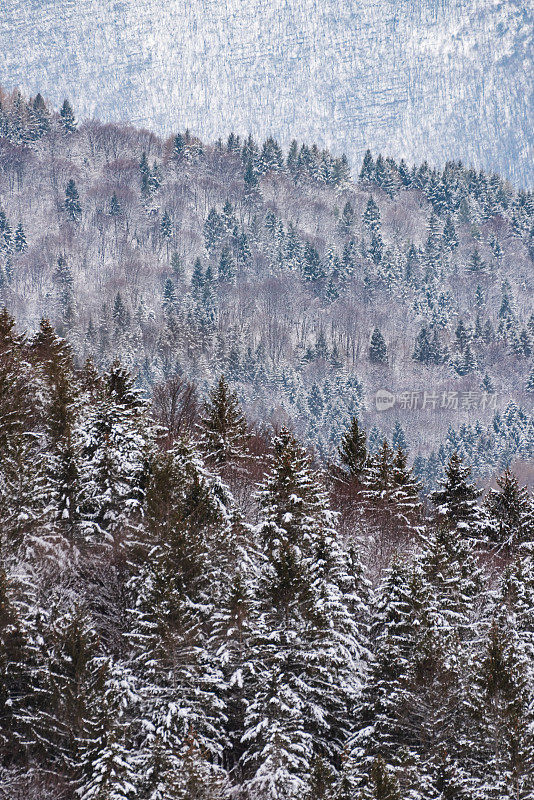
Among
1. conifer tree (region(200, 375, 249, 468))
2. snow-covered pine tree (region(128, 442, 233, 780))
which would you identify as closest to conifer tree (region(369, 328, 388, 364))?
conifer tree (region(200, 375, 249, 468))

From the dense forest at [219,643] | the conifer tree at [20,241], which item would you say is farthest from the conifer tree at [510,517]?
the conifer tree at [20,241]

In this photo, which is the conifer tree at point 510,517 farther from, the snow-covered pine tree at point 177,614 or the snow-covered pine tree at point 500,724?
the snow-covered pine tree at point 177,614

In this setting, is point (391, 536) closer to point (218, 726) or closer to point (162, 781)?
point (218, 726)

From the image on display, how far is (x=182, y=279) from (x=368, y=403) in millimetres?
51854

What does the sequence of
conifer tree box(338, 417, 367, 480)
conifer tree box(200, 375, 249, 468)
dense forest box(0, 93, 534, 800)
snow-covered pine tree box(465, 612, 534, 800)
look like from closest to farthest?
dense forest box(0, 93, 534, 800) < snow-covered pine tree box(465, 612, 534, 800) < conifer tree box(200, 375, 249, 468) < conifer tree box(338, 417, 367, 480)

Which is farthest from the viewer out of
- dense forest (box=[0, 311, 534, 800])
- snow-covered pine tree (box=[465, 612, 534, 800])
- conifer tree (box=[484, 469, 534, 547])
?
conifer tree (box=[484, 469, 534, 547])

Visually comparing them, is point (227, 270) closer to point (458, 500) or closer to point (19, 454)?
point (458, 500)

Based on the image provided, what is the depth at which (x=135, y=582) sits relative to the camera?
2853cm

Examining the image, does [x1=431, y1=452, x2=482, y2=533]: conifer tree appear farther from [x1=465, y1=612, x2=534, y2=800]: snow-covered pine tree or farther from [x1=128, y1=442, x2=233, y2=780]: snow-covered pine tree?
[x1=128, y1=442, x2=233, y2=780]: snow-covered pine tree

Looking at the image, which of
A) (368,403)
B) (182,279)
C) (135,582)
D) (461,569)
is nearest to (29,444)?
(135,582)

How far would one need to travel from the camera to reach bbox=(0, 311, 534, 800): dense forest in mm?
23312

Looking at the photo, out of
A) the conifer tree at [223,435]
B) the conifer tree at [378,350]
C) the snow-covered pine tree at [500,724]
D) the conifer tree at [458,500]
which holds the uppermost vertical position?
the conifer tree at [223,435]

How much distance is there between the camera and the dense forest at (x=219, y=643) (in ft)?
76.5

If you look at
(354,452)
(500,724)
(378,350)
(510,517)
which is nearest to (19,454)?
(500,724)
